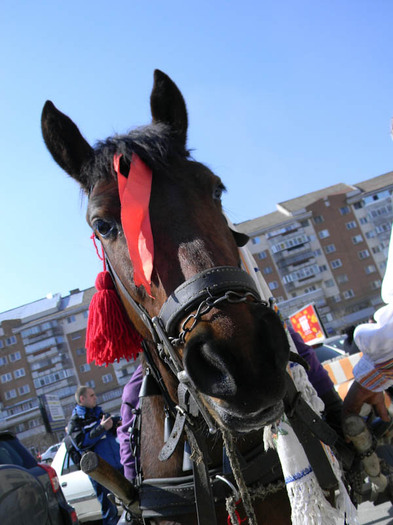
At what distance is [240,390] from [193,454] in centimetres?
75

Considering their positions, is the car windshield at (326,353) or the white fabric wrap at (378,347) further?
the car windshield at (326,353)

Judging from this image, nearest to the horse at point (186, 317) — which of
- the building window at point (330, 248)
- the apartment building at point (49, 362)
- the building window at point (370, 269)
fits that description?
the apartment building at point (49, 362)

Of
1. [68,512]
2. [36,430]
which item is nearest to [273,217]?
[36,430]

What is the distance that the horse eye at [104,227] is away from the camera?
232cm

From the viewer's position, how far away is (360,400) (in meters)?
2.75

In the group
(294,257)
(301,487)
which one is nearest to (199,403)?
(301,487)

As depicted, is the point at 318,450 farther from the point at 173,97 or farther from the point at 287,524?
the point at 173,97

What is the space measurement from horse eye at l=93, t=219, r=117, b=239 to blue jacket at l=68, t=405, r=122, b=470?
553 cm

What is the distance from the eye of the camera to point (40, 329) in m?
80.9

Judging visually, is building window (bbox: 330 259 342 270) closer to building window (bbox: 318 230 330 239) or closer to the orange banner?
building window (bbox: 318 230 330 239)

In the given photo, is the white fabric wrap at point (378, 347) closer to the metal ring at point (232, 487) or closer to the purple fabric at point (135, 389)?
the purple fabric at point (135, 389)

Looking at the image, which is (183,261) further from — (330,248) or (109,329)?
(330,248)

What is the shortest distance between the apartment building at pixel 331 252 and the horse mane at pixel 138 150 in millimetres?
79738

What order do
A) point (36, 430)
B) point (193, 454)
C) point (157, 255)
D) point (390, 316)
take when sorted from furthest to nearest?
point (36, 430)
point (390, 316)
point (193, 454)
point (157, 255)
